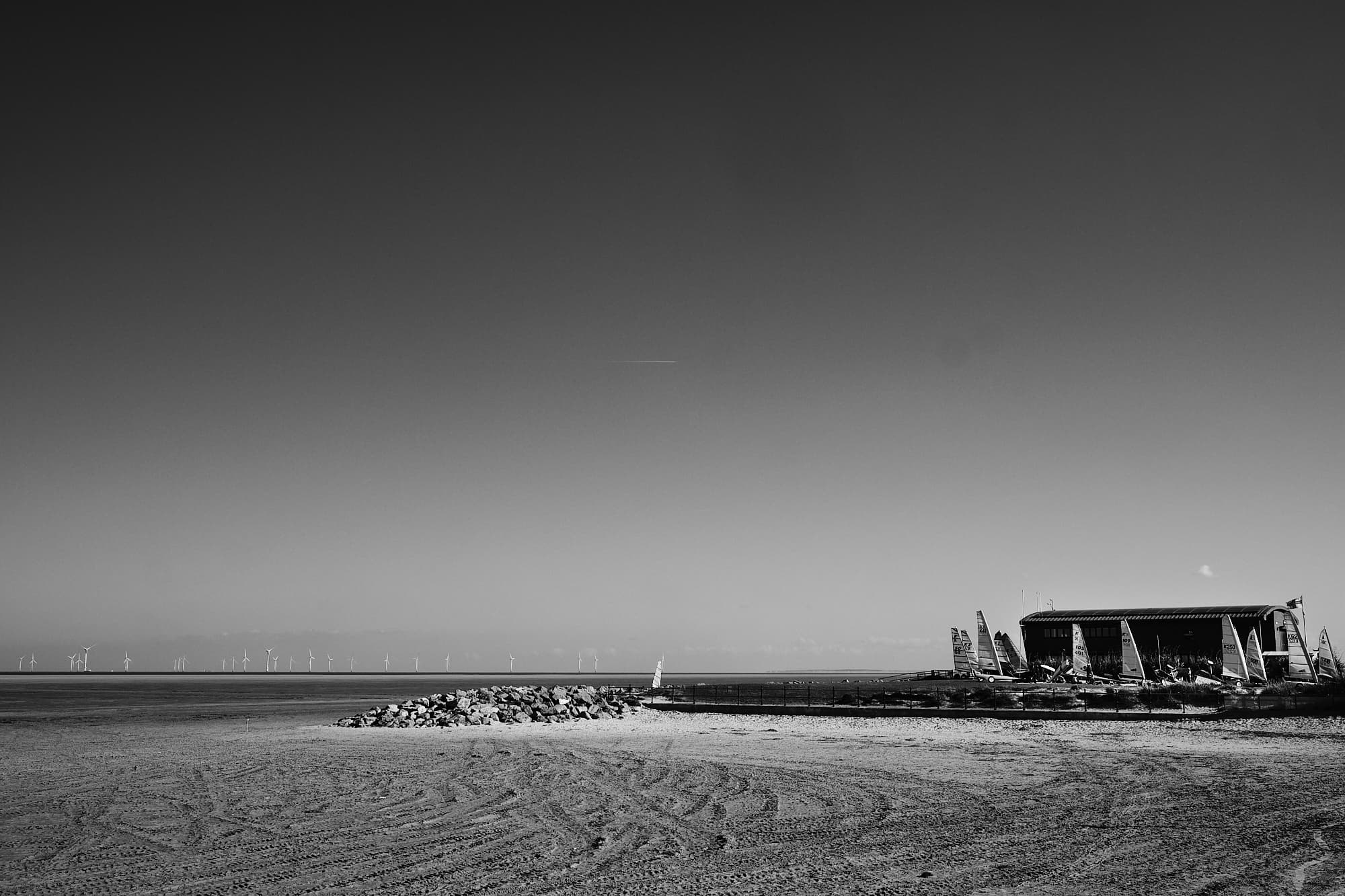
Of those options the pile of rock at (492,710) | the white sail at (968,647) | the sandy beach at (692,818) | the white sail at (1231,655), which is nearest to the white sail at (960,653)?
the white sail at (968,647)

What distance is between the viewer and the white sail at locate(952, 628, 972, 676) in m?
111

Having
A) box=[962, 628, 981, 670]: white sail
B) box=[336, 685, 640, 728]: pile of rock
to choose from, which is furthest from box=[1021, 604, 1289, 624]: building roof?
box=[336, 685, 640, 728]: pile of rock

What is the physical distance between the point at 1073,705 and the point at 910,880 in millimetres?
38312

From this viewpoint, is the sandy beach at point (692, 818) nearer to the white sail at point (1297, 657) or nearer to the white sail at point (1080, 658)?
the white sail at point (1297, 657)

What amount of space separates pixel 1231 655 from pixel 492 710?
190 ft

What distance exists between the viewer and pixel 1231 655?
71.1 meters

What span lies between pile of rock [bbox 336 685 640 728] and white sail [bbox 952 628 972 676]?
71.2 metres

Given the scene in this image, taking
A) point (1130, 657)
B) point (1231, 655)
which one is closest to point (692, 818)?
point (1231, 655)

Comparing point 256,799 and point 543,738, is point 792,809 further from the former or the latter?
point 543,738

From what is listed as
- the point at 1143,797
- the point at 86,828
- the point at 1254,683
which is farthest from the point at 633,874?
the point at 1254,683

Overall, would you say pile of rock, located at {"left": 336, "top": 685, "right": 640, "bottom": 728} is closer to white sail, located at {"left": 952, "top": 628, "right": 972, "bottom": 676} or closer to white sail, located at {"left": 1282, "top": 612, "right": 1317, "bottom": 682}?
white sail, located at {"left": 1282, "top": 612, "right": 1317, "bottom": 682}

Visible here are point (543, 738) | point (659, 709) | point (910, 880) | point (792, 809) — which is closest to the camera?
point (910, 880)

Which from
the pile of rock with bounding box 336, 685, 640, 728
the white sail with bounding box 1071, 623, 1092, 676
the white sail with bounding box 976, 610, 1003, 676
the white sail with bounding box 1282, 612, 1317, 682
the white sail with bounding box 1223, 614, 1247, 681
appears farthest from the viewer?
the white sail with bounding box 976, 610, 1003, 676

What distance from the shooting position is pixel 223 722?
42969 millimetres
